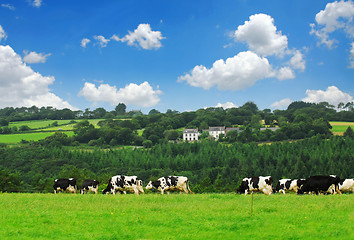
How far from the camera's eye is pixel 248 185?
2788cm

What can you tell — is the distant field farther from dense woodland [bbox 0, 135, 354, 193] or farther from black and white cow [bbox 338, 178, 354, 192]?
black and white cow [bbox 338, 178, 354, 192]

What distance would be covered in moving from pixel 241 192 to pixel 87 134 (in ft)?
593

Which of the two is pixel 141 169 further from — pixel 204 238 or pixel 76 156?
pixel 204 238

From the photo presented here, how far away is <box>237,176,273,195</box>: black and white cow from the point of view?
27156mm

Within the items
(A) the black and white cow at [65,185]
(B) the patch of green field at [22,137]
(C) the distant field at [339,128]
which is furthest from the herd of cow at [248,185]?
(C) the distant field at [339,128]

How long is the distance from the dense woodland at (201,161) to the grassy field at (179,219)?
88758 millimetres

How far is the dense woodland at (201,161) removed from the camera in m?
112

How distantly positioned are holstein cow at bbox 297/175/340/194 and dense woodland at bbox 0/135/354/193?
80.7 m

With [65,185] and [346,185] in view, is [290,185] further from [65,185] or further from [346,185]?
[65,185]

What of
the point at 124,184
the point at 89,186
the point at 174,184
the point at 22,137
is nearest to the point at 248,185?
the point at 174,184

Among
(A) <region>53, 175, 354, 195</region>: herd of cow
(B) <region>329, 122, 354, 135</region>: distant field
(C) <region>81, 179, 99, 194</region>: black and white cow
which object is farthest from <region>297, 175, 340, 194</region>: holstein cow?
(B) <region>329, 122, 354, 135</region>: distant field

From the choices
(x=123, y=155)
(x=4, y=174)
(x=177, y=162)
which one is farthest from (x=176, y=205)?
(x=123, y=155)

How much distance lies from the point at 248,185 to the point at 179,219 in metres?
13.5

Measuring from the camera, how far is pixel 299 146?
147 meters
